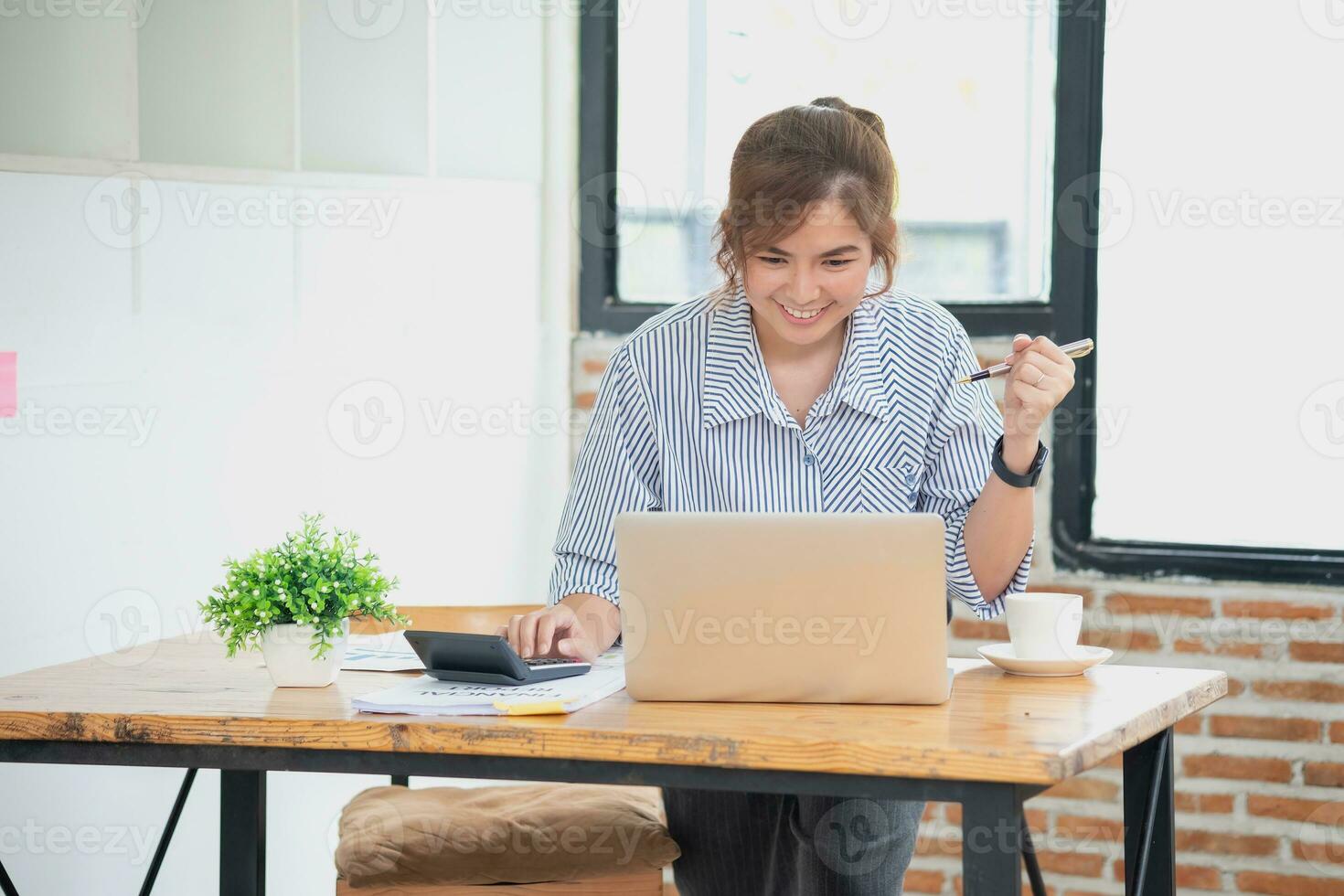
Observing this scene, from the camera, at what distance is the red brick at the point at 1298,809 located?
110 inches

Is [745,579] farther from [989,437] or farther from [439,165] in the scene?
[439,165]

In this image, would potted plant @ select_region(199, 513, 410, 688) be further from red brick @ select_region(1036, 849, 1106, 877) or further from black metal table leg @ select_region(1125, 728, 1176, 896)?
red brick @ select_region(1036, 849, 1106, 877)

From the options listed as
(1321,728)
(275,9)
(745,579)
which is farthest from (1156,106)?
(745,579)

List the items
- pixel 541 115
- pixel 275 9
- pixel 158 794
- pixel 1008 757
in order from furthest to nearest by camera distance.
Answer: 1. pixel 541 115
2. pixel 275 9
3. pixel 158 794
4. pixel 1008 757

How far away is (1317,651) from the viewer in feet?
9.15

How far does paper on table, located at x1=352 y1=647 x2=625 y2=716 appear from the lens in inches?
56.9

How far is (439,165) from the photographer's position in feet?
9.93

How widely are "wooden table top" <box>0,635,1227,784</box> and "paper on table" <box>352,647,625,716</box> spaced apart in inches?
0.5

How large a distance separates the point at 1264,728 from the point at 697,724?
6.18 ft

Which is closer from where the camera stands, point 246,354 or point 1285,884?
point 246,354

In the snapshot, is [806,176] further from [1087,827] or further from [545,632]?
[1087,827]

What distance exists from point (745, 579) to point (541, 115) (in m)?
2.13

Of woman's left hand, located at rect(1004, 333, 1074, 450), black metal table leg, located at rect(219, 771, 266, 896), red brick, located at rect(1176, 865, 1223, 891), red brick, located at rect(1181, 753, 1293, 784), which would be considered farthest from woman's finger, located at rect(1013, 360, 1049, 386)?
red brick, located at rect(1176, 865, 1223, 891)

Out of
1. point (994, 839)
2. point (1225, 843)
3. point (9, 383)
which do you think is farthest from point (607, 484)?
point (1225, 843)
